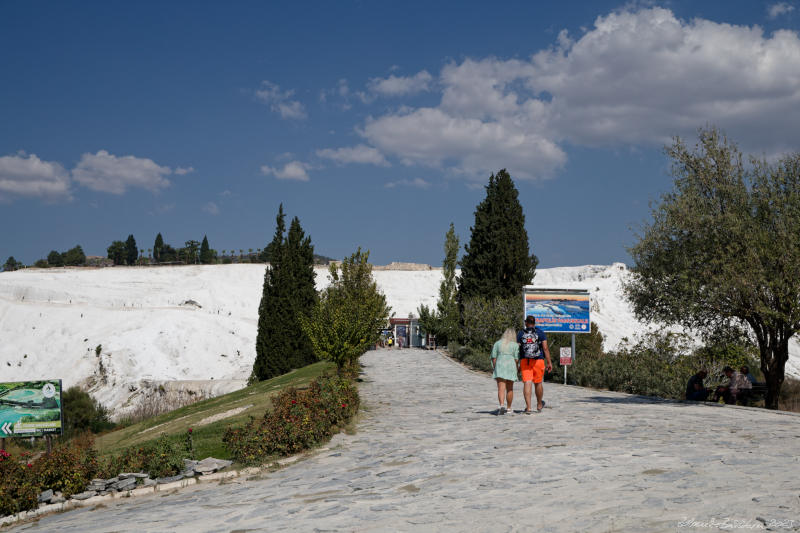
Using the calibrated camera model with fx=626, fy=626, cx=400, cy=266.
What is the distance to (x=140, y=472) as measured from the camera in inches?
411

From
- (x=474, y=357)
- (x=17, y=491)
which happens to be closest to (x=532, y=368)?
(x=17, y=491)

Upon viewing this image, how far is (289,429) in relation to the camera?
11.1 metres

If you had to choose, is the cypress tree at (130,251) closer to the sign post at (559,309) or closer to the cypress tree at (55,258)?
the cypress tree at (55,258)

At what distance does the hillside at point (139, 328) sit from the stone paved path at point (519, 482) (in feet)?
53.9

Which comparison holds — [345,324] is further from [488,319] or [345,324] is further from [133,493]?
[488,319]

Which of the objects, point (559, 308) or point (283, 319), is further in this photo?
point (283, 319)

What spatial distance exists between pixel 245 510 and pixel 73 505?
381cm

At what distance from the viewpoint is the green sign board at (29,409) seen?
1658cm

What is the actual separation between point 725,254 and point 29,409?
60.4 feet

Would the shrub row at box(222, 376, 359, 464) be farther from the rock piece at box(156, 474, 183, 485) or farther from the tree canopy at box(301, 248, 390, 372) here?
the tree canopy at box(301, 248, 390, 372)

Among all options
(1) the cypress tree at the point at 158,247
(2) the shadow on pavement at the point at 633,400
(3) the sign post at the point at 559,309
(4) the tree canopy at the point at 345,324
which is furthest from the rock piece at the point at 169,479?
(1) the cypress tree at the point at 158,247

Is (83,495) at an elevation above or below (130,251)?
below

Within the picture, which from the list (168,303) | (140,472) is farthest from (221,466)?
(168,303)

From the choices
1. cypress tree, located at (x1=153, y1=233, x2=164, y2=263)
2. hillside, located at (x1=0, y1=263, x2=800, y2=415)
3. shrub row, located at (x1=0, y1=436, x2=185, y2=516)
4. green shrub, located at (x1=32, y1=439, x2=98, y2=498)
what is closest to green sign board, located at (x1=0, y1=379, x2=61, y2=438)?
shrub row, located at (x1=0, y1=436, x2=185, y2=516)
